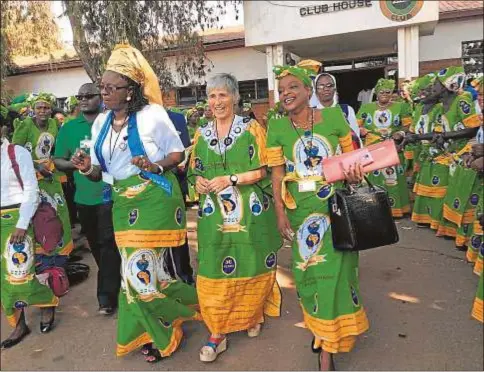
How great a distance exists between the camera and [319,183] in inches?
107

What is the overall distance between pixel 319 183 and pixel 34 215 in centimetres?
167

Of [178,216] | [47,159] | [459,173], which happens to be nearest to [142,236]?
[178,216]

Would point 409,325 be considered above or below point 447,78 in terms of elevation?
below

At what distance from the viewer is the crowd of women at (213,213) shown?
2723 millimetres

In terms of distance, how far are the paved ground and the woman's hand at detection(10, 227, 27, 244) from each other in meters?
0.60

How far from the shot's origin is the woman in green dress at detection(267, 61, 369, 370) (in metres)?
2.71

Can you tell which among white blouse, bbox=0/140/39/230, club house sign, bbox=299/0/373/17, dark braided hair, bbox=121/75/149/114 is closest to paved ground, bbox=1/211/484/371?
white blouse, bbox=0/140/39/230

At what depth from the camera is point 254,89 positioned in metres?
14.4

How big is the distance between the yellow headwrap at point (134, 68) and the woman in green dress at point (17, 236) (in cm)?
73

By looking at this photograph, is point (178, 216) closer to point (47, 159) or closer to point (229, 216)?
point (229, 216)

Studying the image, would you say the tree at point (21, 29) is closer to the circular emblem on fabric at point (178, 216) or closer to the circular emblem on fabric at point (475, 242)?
the circular emblem on fabric at point (178, 216)

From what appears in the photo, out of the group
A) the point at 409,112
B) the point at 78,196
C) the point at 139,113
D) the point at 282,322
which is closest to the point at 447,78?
the point at 409,112

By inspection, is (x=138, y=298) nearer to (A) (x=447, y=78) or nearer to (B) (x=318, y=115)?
(B) (x=318, y=115)

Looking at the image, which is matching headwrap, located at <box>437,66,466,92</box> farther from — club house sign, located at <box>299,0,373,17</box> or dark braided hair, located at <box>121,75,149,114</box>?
dark braided hair, located at <box>121,75,149,114</box>
